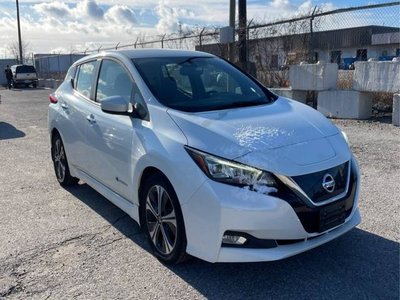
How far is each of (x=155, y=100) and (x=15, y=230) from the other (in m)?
2.15

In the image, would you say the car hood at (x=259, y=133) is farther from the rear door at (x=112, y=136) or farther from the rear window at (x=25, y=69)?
the rear window at (x=25, y=69)

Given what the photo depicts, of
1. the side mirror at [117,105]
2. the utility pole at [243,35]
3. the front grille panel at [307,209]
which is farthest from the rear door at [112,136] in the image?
the utility pole at [243,35]

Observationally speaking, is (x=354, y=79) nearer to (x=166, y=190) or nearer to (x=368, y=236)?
(x=368, y=236)

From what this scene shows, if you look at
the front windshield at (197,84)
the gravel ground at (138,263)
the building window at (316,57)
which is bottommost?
the gravel ground at (138,263)

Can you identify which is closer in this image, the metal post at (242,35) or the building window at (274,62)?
the building window at (274,62)

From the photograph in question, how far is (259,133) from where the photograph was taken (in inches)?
136

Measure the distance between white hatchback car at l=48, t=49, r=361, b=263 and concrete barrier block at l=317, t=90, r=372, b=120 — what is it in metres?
6.06

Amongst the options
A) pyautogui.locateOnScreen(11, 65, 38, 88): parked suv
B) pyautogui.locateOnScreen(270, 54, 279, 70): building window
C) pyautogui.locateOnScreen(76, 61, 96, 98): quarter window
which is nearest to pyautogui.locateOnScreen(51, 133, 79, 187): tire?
pyautogui.locateOnScreen(76, 61, 96, 98): quarter window

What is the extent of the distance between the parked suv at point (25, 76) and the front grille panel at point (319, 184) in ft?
128

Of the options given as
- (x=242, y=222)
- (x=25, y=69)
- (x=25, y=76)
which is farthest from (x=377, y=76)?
(x=25, y=69)

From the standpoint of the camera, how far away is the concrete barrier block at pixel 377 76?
363 inches

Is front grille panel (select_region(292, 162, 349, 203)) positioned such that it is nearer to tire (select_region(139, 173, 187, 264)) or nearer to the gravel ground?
the gravel ground

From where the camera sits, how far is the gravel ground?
132 inches

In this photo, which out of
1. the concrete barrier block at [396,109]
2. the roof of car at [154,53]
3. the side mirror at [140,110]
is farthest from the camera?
the concrete barrier block at [396,109]
